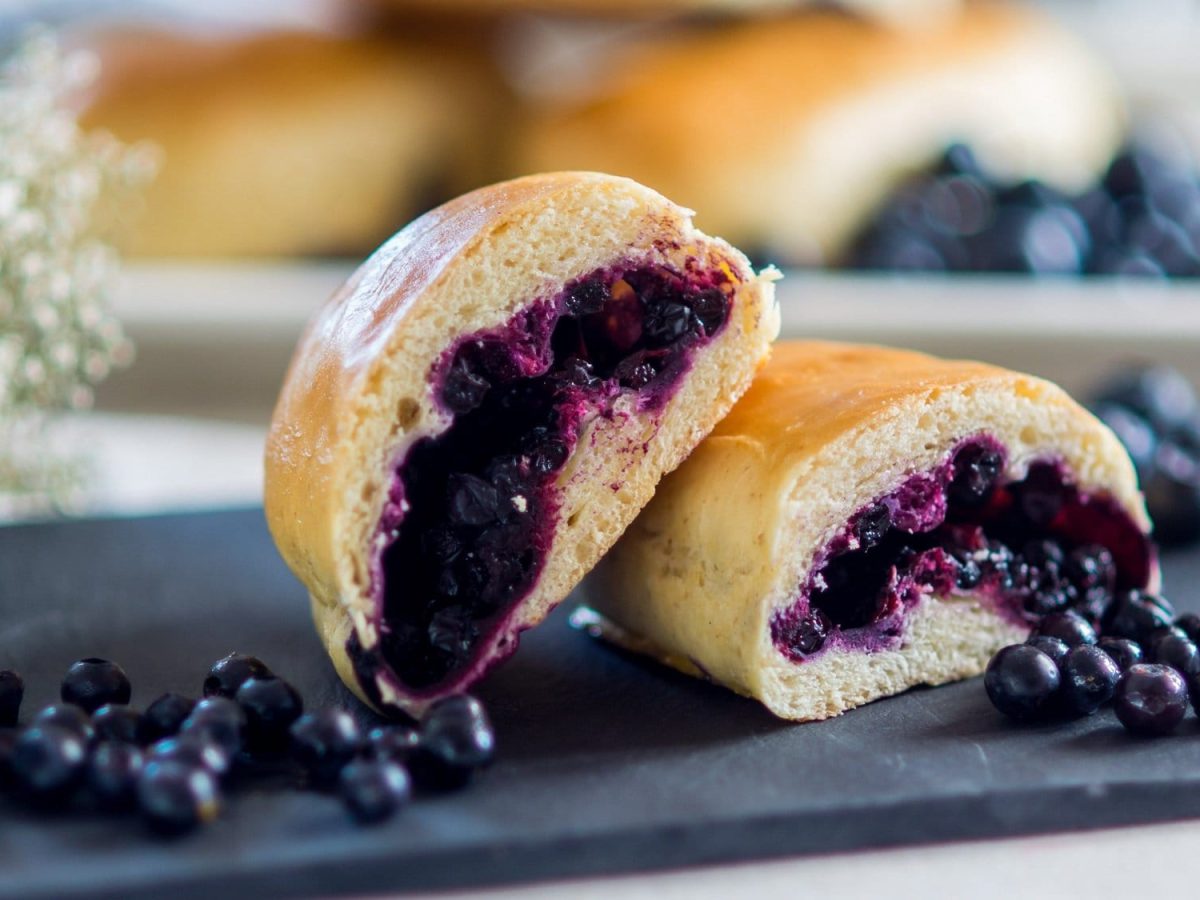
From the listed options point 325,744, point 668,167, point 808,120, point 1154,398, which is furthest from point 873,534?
point 808,120

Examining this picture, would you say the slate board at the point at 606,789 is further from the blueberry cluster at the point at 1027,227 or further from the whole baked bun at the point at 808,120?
the blueberry cluster at the point at 1027,227

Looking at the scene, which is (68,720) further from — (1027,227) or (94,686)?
(1027,227)

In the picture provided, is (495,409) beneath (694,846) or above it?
above

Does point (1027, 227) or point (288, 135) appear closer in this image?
point (1027, 227)

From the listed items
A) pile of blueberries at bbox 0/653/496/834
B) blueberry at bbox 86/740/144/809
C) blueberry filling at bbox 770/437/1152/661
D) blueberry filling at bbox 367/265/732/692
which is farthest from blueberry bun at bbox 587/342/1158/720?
blueberry at bbox 86/740/144/809

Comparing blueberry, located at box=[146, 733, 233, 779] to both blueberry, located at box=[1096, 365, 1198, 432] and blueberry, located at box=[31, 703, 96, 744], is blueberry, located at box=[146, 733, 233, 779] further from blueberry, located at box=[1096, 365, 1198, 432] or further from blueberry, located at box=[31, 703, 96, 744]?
blueberry, located at box=[1096, 365, 1198, 432]

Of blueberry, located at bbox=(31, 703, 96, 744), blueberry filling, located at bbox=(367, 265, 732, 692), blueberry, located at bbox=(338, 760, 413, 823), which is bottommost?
blueberry, located at bbox=(31, 703, 96, 744)

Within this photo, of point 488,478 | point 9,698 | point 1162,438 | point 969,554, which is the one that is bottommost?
point 9,698
